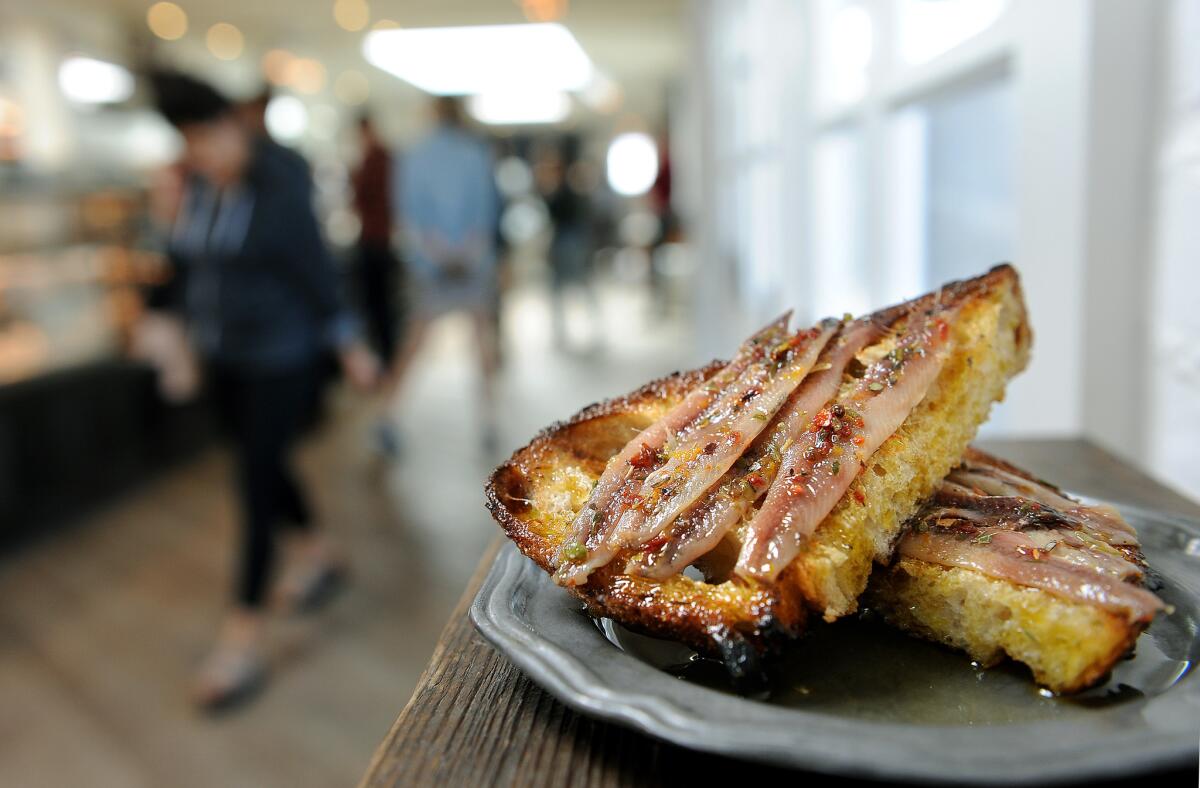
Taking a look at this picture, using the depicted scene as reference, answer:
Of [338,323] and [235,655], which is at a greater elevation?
[338,323]

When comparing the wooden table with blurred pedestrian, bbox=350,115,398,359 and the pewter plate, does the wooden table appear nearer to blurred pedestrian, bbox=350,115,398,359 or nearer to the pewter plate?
the pewter plate

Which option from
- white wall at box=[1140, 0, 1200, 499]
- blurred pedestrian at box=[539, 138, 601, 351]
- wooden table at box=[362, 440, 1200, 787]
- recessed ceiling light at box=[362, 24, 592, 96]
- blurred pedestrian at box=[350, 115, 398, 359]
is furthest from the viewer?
recessed ceiling light at box=[362, 24, 592, 96]

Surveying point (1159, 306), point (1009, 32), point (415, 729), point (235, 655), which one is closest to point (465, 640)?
point (415, 729)

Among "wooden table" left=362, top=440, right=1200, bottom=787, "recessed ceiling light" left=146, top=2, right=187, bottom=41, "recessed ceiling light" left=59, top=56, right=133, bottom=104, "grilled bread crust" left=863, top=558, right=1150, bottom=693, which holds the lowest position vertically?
"wooden table" left=362, top=440, right=1200, bottom=787

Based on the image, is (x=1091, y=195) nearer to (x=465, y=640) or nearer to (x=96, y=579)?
(x=465, y=640)

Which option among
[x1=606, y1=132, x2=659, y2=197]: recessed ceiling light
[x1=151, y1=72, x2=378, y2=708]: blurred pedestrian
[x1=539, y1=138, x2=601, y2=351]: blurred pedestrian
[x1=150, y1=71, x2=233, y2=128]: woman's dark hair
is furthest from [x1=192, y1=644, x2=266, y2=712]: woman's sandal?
[x1=606, y1=132, x2=659, y2=197]: recessed ceiling light

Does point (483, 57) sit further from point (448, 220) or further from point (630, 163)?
point (630, 163)

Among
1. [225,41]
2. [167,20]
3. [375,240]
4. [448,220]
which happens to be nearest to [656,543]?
[448,220]
